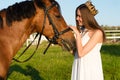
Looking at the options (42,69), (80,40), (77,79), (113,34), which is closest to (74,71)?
(77,79)

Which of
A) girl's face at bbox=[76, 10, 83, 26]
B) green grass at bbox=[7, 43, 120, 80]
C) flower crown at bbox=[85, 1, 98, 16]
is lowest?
green grass at bbox=[7, 43, 120, 80]

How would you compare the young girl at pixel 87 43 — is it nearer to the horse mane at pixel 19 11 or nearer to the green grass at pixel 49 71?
the horse mane at pixel 19 11

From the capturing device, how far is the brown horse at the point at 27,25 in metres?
5.24

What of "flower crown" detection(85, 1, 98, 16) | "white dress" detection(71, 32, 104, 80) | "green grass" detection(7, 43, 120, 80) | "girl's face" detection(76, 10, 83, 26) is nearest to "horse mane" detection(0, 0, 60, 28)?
"girl's face" detection(76, 10, 83, 26)

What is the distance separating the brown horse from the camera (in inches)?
206

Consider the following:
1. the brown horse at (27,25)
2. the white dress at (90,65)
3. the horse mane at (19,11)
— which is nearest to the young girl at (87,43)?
the white dress at (90,65)

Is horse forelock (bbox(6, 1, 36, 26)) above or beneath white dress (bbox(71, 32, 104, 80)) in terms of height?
above

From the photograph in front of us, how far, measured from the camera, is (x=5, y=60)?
519 cm

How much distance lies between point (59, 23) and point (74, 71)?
2.69ft

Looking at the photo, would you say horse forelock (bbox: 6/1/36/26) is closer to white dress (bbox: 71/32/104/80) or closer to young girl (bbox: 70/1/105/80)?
young girl (bbox: 70/1/105/80)

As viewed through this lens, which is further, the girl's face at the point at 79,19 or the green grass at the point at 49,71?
the green grass at the point at 49,71

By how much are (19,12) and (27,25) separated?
250mm

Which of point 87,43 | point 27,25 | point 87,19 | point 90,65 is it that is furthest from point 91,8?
point 27,25

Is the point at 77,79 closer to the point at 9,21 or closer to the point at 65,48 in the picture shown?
the point at 65,48
